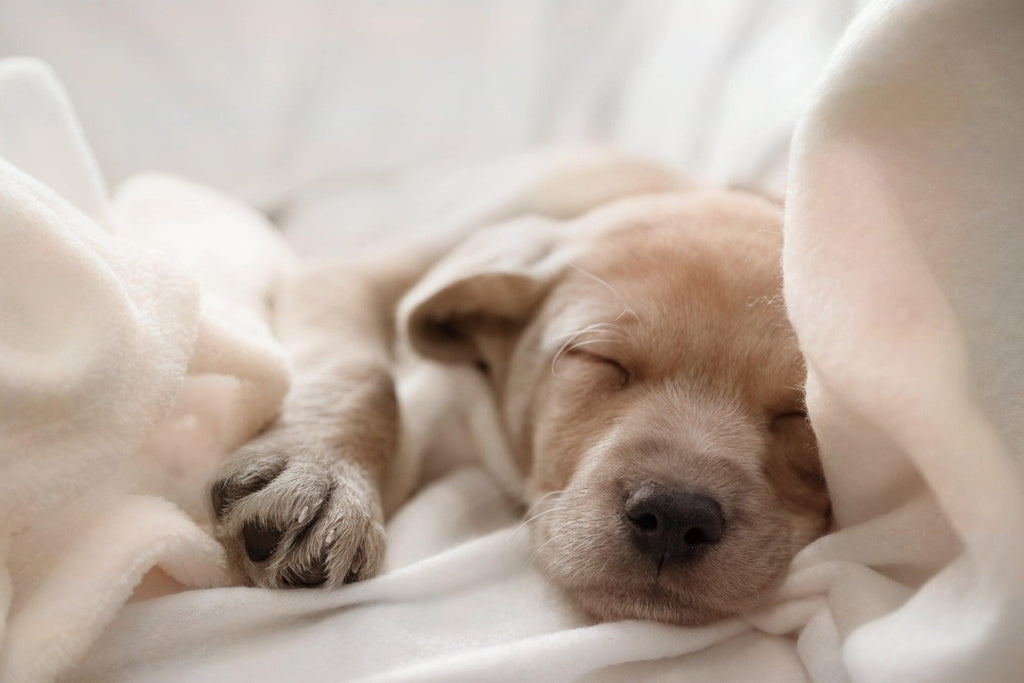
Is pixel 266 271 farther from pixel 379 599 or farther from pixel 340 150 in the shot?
pixel 379 599

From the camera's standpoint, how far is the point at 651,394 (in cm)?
134

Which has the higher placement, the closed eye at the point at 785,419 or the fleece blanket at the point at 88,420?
the fleece blanket at the point at 88,420

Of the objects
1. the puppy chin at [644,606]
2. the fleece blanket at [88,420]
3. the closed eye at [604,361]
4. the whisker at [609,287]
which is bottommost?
the puppy chin at [644,606]

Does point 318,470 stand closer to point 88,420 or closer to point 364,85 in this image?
point 88,420

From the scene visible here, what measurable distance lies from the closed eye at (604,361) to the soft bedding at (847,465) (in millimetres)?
403

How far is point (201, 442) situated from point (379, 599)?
337 millimetres

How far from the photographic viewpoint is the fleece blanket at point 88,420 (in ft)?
2.85

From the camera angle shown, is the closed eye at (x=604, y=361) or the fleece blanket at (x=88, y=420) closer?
the fleece blanket at (x=88, y=420)

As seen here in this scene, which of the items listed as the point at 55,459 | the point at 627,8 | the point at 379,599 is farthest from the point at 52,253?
the point at 627,8

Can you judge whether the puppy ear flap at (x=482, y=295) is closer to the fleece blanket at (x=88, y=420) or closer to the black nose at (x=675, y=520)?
the fleece blanket at (x=88, y=420)

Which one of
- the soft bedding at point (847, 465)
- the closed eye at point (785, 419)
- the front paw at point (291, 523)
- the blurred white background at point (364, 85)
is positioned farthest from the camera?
the blurred white background at point (364, 85)

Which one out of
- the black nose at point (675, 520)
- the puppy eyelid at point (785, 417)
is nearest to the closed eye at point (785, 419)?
the puppy eyelid at point (785, 417)

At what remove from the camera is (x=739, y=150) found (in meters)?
1.93

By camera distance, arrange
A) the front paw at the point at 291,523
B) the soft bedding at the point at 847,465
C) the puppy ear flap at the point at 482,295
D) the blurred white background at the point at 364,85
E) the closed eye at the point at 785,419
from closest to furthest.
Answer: the soft bedding at the point at 847,465
the front paw at the point at 291,523
the closed eye at the point at 785,419
the puppy ear flap at the point at 482,295
the blurred white background at the point at 364,85
